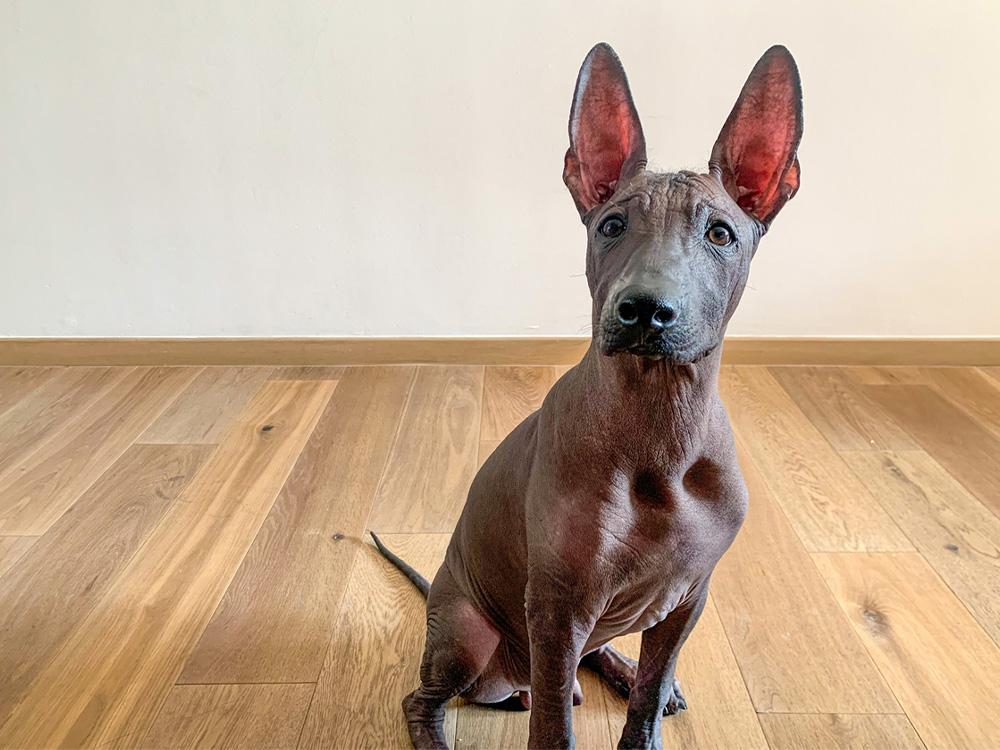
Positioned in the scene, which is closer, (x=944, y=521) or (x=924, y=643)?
(x=924, y=643)

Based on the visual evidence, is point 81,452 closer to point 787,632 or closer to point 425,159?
point 425,159

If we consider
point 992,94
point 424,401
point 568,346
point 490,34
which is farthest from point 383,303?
point 992,94

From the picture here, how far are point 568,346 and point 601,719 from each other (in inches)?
64.9

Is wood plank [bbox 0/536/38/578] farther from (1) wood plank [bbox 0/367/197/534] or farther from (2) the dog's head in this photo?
(2) the dog's head

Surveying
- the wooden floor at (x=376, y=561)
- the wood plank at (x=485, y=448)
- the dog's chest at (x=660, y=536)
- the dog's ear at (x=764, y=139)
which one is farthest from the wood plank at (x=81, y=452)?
the dog's ear at (x=764, y=139)

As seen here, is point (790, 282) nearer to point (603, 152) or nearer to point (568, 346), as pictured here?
point (568, 346)

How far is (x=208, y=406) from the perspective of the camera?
2705mm

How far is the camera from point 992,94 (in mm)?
2686

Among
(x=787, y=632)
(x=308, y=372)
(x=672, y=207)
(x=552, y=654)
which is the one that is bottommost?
(x=308, y=372)

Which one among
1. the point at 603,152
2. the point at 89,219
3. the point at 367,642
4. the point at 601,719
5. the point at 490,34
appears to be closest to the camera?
the point at 603,152

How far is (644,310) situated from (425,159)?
6.66 feet

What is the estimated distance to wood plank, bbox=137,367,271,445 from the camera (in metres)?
2.51

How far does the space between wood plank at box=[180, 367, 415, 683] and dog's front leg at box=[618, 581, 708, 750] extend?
1.93 feet

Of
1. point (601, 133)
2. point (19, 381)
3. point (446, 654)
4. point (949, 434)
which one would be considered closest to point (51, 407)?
point (19, 381)
